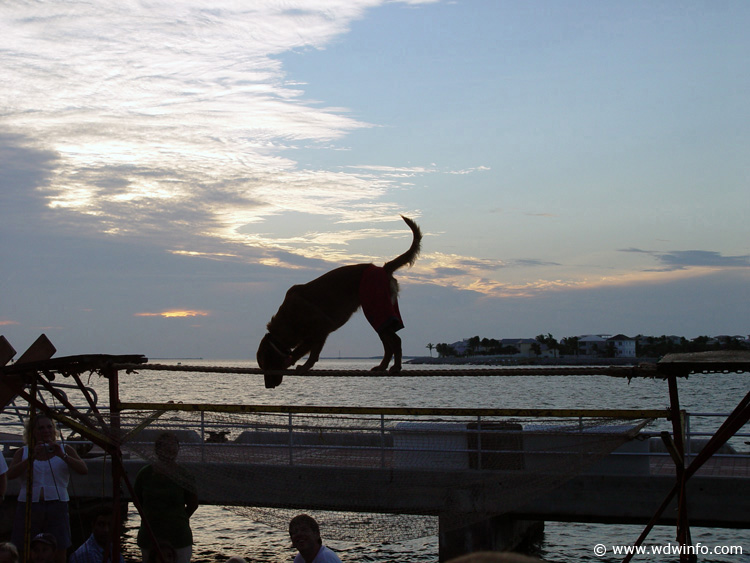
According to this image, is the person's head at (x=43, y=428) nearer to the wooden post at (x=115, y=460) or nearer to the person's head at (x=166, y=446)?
the wooden post at (x=115, y=460)

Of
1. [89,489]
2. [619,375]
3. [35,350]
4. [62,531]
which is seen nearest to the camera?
[619,375]

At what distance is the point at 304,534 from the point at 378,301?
78.6 inches

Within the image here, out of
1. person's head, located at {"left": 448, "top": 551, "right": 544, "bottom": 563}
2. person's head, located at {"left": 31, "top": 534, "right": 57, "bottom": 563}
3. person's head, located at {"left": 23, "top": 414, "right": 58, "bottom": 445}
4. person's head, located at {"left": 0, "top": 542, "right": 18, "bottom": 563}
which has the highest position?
person's head, located at {"left": 448, "top": 551, "right": 544, "bottom": 563}

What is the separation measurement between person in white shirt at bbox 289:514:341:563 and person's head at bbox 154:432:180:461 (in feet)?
3.87

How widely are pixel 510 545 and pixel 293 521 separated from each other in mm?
7089

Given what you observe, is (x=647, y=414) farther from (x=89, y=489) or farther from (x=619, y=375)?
(x=89, y=489)

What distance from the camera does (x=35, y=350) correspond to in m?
5.34

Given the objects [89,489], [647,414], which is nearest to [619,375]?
[647,414]

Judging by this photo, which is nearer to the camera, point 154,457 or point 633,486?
point 154,457

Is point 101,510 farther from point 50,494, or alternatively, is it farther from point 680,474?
point 680,474

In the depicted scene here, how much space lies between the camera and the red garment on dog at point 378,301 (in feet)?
19.5

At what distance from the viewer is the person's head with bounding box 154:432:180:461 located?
553 cm

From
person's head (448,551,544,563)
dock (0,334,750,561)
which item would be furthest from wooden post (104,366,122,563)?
person's head (448,551,544,563)

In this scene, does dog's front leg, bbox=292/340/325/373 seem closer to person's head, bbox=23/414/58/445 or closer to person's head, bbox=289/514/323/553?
person's head, bbox=289/514/323/553
